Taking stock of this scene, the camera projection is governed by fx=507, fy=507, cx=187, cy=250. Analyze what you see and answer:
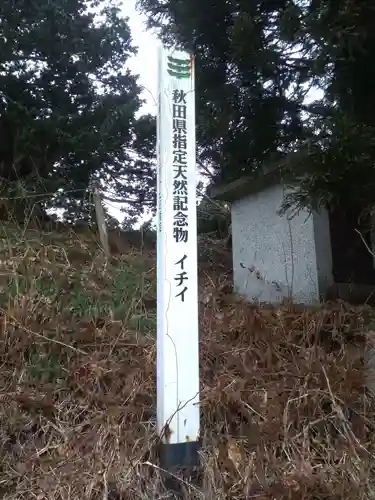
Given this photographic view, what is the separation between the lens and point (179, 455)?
9.32ft

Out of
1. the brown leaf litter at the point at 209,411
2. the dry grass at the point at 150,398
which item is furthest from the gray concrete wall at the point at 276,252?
the brown leaf litter at the point at 209,411

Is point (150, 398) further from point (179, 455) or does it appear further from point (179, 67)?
point (179, 67)

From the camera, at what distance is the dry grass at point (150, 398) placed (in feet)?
→ 9.39

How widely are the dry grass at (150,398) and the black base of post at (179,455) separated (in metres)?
0.10

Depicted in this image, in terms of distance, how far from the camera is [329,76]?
4652 millimetres

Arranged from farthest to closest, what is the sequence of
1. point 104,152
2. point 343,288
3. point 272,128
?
point 104,152, point 343,288, point 272,128

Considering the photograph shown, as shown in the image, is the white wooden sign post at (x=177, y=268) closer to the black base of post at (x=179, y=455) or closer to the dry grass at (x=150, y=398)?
the black base of post at (x=179, y=455)

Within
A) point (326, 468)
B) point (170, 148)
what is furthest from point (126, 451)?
point (170, 148)

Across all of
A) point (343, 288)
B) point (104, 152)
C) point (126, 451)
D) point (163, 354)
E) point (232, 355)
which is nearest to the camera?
point (163, 354)

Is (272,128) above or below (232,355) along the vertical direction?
above

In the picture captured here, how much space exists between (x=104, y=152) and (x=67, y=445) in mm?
5625

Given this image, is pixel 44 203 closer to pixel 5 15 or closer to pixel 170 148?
pixel 5 15

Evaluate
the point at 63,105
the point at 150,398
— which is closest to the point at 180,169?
the point at 150,398

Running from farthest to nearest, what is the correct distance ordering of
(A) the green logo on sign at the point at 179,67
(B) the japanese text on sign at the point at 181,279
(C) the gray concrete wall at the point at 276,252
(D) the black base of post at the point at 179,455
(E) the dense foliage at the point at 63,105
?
(E) the dense foliage at the point at 63,105 < (C) the gray concrete wall at the point at 276,252 < (A) the green logo on sign at the point at 179,67 < (B) the japanese text on sign at the point at 181,279 < (D) the black base of post at the point at 179,455
